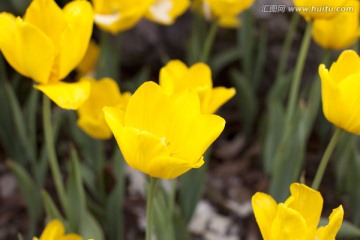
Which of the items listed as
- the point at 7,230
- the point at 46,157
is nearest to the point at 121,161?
the point at 46,157

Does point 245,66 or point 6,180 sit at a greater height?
point 245,66

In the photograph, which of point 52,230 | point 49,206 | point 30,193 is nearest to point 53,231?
point 52,230

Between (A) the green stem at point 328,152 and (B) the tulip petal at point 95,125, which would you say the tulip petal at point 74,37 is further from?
(A) the green stem at point 328,152

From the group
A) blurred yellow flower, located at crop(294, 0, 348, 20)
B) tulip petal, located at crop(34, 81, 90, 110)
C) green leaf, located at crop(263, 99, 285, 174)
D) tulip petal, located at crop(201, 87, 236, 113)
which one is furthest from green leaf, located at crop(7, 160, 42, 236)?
blurred yellow flower, located at crop(294, 0, 348, 20)

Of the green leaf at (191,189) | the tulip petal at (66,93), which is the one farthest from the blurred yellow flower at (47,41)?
the green leaf at (191,189)

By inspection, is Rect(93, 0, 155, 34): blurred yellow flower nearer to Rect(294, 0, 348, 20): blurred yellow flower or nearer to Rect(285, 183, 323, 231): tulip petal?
Rect(294, 0, 348, 20): blurred yellow flower

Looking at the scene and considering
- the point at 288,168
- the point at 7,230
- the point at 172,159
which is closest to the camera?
the point at 172,159

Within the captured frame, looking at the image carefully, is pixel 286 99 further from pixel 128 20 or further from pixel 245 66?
pixel 128 20

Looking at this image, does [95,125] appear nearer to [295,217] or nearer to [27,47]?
[27,47]

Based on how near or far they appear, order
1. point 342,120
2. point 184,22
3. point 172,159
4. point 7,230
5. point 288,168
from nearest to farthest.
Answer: point 172,159 < point 342,120 < point 288,168 < point 7,230 < point 184,22
